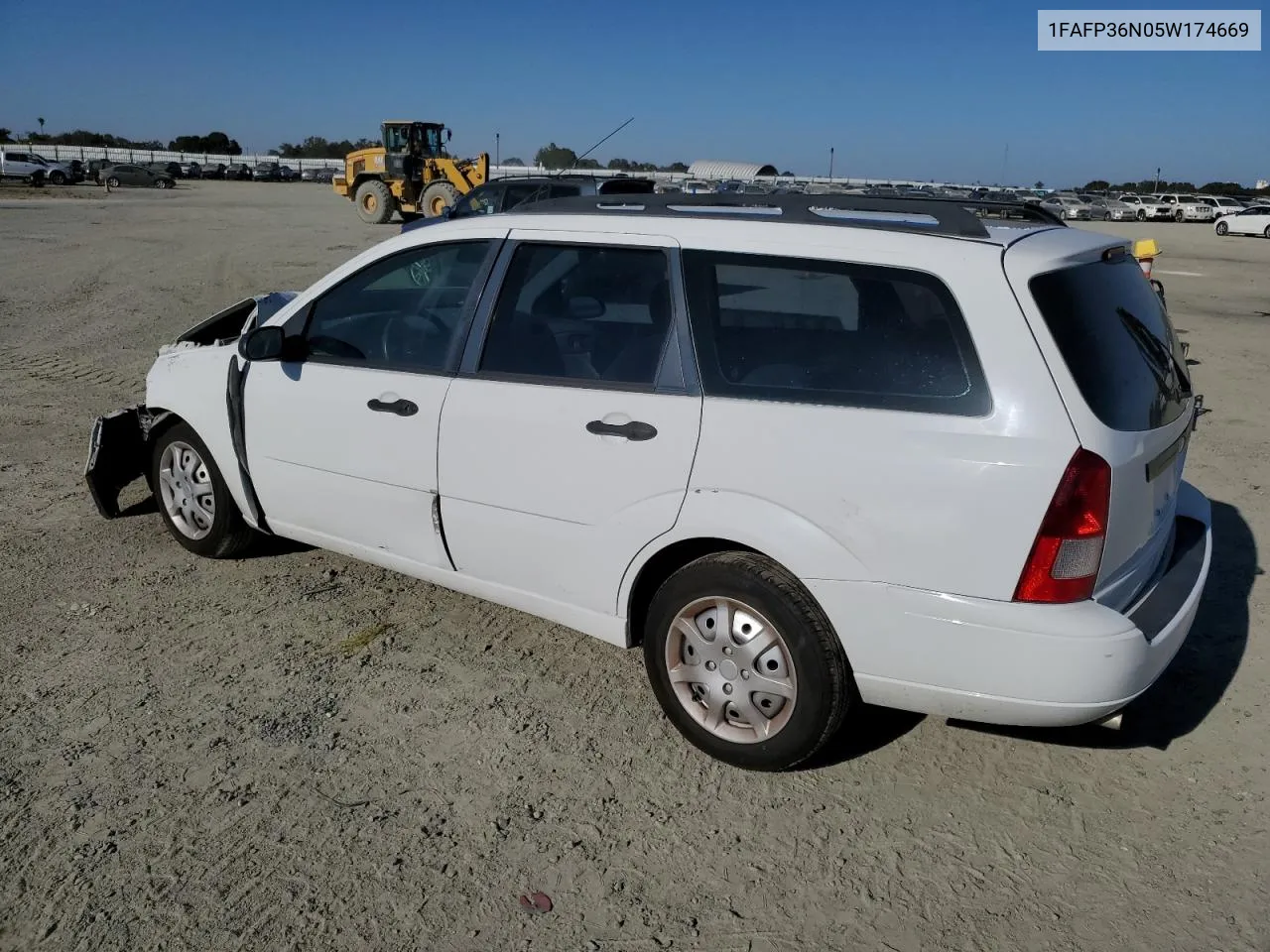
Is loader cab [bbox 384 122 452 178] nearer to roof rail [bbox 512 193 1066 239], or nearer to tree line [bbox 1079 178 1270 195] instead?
roof rail [bbox 512 193 1066 239]

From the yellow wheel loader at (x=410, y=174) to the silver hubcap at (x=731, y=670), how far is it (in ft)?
87.8

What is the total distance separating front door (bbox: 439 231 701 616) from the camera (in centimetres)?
333

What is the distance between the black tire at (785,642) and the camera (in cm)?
309

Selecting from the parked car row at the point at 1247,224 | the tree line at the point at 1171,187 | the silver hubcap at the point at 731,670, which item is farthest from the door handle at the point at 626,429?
the tree line at the point at 1171,187

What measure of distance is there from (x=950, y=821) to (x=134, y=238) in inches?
932

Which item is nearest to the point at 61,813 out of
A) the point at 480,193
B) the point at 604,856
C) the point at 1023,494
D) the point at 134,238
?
the point at 604,856

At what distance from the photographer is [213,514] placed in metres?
4.85

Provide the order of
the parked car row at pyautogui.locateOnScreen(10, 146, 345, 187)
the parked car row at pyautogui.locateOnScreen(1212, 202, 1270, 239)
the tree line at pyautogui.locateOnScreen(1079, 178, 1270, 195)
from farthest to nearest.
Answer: the tree line at pyautogui.locateOnScreen(1079, 178, 1270, 195) < the parked car row at pyautogui.locateOnScreen(10, 146, 345, 187) < the parked car row at pyautogui.locateOnScreen(1212, 202, 1270, 239)

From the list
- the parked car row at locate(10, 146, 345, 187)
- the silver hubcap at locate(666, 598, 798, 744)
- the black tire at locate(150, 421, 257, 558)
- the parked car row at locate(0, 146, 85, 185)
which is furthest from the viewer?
the parked car row at locate(10, 146, 345, 187)

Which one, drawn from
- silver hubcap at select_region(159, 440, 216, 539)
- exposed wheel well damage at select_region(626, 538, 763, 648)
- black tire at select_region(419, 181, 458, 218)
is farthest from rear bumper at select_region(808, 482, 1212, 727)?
black tire at select_region(419, 181, 458, 218)

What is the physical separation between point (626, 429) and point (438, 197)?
1047 inches

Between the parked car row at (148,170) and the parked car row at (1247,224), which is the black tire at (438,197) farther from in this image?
the parked car row at (148,170)

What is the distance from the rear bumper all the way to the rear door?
152mm

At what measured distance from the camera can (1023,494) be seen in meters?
2.73
